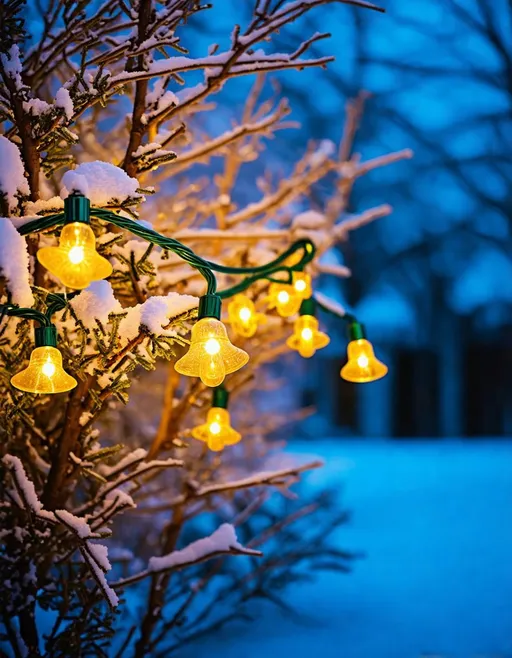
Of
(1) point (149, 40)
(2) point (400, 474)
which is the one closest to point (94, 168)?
(1) point (149, 40)

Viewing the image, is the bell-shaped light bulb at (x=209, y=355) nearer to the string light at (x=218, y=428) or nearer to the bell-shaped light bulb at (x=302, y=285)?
the string light at (x=218, y=428)

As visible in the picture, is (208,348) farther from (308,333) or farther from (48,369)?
(308,333)

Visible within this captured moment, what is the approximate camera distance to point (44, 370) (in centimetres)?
162

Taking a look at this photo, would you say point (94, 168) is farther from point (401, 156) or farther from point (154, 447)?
point (401, 156)

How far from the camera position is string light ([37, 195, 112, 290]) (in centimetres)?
148

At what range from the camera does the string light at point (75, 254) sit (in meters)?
1.48

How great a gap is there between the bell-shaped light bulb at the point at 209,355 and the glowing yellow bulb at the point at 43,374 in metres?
0.28

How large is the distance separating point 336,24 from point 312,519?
708 centimetres

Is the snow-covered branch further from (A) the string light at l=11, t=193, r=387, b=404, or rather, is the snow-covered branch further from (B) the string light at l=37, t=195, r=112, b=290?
(B) the string light at l=37, t=195, r=112, b=290

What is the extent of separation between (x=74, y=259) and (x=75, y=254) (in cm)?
1

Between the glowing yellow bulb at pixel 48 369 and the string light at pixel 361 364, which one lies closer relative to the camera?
the glowing yellow bulb at pixel 48 369

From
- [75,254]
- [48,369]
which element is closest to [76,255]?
[75,254]

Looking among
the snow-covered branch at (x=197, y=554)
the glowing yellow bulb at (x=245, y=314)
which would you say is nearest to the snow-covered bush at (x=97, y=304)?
the snow-covered branch at (x=197, y=554)

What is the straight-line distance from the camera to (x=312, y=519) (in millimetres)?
5234
